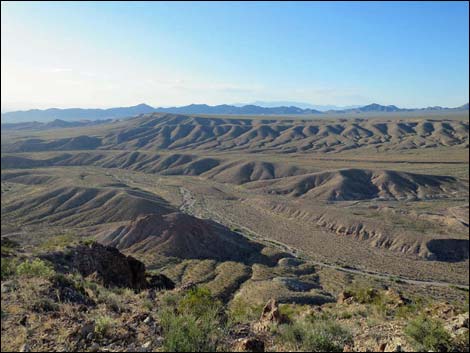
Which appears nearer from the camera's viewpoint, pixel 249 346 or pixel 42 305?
pixel 249 346

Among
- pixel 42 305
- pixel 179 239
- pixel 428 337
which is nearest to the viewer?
pixel 428 337

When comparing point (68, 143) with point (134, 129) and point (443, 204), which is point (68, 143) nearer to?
point (134, 129)

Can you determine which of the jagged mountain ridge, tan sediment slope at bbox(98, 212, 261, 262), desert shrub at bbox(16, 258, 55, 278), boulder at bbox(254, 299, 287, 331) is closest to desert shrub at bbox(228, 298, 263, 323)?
boulder at bbox(254, 299, 287, 331)

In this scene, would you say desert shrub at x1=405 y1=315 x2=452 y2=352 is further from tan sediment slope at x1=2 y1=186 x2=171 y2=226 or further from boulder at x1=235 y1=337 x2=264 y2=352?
tan sediment slope at x1=2 y1=186 x2=171 y2=226

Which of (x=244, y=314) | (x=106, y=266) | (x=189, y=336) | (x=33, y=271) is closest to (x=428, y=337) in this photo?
(x=189, y=336)

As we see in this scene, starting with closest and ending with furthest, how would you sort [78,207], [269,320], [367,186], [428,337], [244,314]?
[428,337] < [269,320] < [244,314] < [78,207] < [367,186]

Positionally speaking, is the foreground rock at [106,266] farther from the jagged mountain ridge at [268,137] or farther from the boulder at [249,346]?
the jagged mountain ridge at [268,137]

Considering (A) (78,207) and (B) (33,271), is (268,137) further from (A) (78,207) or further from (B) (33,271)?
(B) (33,271)

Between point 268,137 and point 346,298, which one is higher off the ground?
point 268,137
